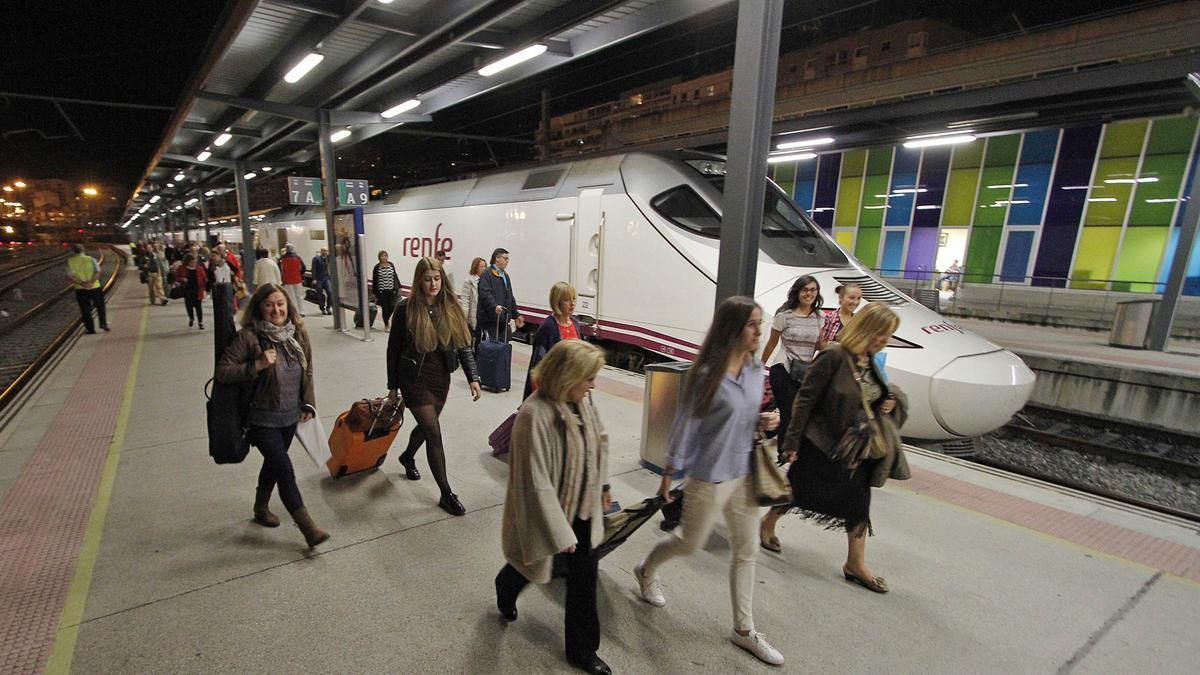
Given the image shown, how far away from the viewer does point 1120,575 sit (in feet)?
10.2

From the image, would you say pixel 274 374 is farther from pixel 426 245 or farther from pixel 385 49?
pixel 426 245

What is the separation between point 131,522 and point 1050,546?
18.7ft

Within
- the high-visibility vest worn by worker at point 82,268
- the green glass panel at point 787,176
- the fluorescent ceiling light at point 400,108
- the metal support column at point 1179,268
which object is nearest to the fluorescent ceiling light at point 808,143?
the metal support column at point 1179,268

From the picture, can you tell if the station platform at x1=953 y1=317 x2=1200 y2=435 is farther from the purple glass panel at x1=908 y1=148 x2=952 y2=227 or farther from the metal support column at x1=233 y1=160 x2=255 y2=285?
the metal support column at x1=233 y1=160 x2=255 y2=285

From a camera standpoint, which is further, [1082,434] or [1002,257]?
[1002,257]

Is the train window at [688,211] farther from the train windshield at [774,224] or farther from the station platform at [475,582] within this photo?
the station platform at [475,582]

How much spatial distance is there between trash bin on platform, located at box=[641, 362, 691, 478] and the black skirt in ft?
3.75

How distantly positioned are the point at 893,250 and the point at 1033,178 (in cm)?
444

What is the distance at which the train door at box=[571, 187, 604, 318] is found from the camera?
7387 mm

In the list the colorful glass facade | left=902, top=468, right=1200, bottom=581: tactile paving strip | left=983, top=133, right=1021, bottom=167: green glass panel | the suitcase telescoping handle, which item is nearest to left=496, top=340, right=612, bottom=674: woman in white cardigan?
left=902, top=468, right=1200, bottom=581: tactile paving strip

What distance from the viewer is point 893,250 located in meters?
19.8

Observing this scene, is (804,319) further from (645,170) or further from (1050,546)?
(645,170)

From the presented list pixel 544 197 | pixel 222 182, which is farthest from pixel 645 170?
pixel 222 182

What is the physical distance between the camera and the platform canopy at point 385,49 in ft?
19.5
